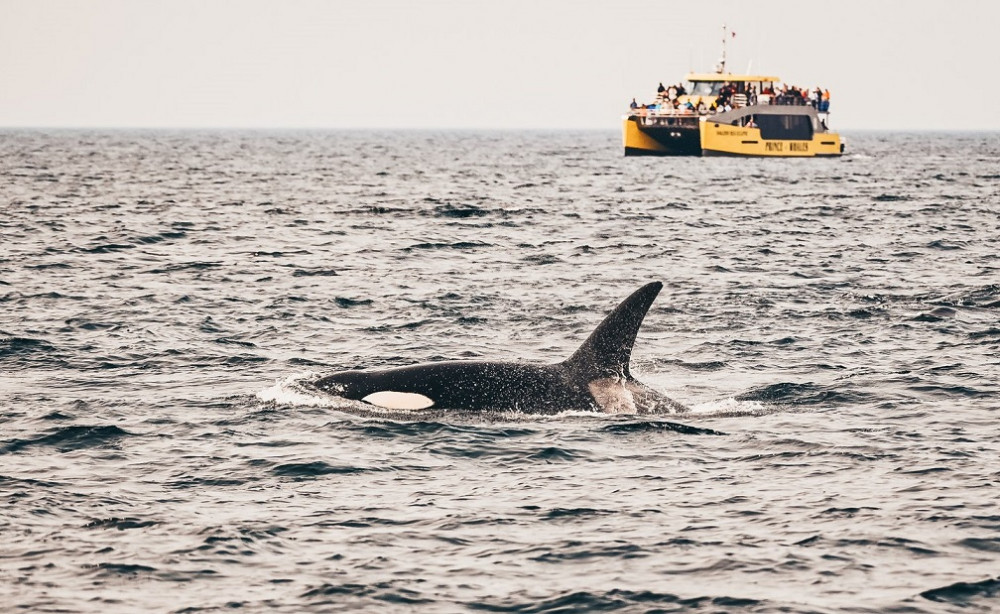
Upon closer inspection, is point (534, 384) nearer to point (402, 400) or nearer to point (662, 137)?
point (402, 400)

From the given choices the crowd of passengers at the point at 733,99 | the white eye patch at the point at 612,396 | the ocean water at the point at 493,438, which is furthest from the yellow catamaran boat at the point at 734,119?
the white eye patch at the point at 612,396

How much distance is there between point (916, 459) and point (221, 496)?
6.25 m

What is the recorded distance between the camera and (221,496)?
450 inches

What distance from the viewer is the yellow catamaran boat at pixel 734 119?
9231 centimetres

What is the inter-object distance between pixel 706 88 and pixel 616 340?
8302 centimetres

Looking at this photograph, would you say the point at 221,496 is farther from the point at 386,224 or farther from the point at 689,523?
the point at 386,224

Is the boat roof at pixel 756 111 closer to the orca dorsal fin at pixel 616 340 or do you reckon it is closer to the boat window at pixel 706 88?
the boat window at pixel 706 88

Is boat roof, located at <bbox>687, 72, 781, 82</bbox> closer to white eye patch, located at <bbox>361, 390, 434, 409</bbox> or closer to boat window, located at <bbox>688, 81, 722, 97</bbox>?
boat window, located at <bbox>688, 81, 722, 97</bbox>

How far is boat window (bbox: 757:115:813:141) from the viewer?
95.2m

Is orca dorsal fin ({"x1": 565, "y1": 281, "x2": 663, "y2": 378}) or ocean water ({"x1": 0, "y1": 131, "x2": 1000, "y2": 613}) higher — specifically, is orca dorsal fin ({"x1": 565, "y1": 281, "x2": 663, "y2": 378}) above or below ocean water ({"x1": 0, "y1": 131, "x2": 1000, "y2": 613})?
above

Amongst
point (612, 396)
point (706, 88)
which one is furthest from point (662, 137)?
point (612, 396)

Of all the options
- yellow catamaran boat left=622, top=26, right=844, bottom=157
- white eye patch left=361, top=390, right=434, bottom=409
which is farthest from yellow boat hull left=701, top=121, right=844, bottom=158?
white eye patch left=361, top=390, right=434, bottom=409

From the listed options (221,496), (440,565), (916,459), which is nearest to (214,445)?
(221,496)

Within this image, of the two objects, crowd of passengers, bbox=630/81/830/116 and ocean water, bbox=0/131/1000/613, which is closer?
ocean water, bbox=0/131/1000/613
